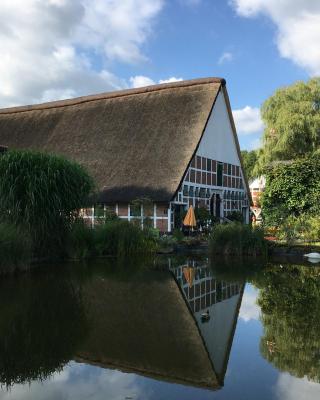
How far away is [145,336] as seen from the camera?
6.57 meters

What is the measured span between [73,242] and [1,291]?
581 cm

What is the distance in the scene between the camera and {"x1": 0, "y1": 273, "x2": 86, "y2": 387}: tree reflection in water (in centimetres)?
538

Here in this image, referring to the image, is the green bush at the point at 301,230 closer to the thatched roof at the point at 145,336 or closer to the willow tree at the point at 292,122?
the thatched roof at the point at 145,336

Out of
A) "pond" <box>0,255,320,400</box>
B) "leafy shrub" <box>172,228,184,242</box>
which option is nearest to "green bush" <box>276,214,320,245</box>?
"leafy shrub" <box>172,228,184,242</box>

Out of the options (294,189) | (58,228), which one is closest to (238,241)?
(58,228)

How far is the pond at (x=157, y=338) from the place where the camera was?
16.3ft

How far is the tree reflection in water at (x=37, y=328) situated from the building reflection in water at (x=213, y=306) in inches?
72.1

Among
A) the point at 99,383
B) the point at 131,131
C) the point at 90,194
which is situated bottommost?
the point at 99,383

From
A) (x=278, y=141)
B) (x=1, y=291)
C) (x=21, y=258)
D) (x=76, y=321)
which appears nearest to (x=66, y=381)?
(x=76, y=321)

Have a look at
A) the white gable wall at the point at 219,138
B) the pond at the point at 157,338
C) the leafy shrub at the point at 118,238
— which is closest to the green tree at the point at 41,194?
the leafy shrub at the point at 118,238

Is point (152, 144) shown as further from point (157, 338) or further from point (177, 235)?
point (157, 338)

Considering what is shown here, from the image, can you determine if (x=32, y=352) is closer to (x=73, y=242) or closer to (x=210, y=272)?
(x=210, y=272)

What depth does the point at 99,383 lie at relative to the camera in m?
5.03

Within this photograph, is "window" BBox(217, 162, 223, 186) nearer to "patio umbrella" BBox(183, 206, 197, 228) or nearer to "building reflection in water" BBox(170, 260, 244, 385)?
"patio umbrella" BBox(183, 206, 197, 228)
